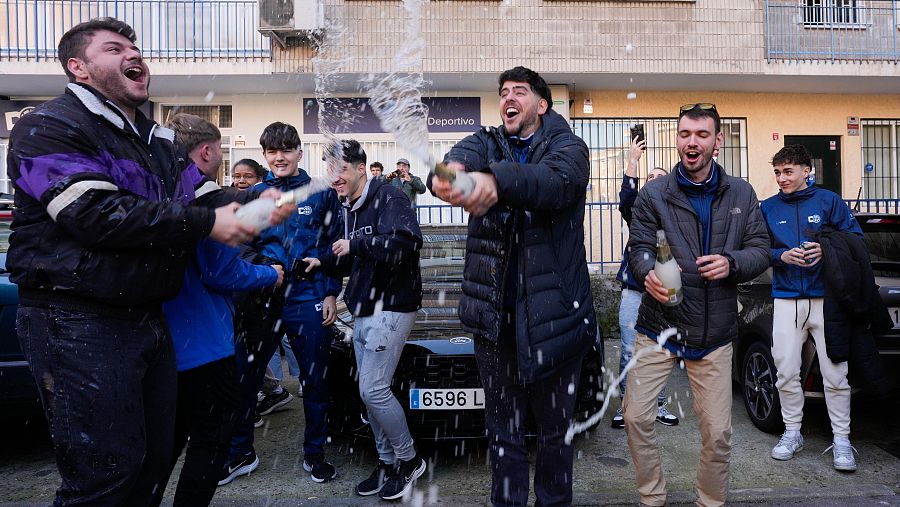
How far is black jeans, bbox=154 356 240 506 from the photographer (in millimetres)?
2984

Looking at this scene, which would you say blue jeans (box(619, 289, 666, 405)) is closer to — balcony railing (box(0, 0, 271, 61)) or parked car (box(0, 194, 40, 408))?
parked car (box(0, 194, 40, 408))

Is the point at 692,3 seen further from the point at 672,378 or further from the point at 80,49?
the point at 80,49

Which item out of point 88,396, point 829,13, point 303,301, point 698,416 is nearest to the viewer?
point 88,396

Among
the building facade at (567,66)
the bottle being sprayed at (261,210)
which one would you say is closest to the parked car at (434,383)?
the bottle being sprayed at (261,210)

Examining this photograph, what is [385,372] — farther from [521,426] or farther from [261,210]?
[261,210]

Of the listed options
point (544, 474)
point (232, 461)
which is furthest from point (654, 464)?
point (232, 461)

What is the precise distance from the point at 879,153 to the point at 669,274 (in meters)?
16.0

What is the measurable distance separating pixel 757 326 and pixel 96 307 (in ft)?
15.4

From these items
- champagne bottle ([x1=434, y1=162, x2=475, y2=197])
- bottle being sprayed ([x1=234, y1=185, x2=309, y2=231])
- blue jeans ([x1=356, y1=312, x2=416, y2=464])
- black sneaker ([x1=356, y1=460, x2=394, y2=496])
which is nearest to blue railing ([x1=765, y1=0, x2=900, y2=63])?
blue jeans ([x1=356, y1=312, x2=416, y2=464])

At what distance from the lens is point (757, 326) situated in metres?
5.29

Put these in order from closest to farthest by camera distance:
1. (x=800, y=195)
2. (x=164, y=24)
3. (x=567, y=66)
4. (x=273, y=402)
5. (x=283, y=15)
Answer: (x=800, y=195) < (x=273, y=402) < (x=283, y=15) < (x=567, y=66) < (x=164, y=24)

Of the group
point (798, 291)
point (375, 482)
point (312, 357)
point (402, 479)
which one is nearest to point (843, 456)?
point (798, 291)

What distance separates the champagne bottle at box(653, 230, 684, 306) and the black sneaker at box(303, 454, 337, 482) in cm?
238

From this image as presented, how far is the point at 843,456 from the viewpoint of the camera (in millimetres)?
4402
